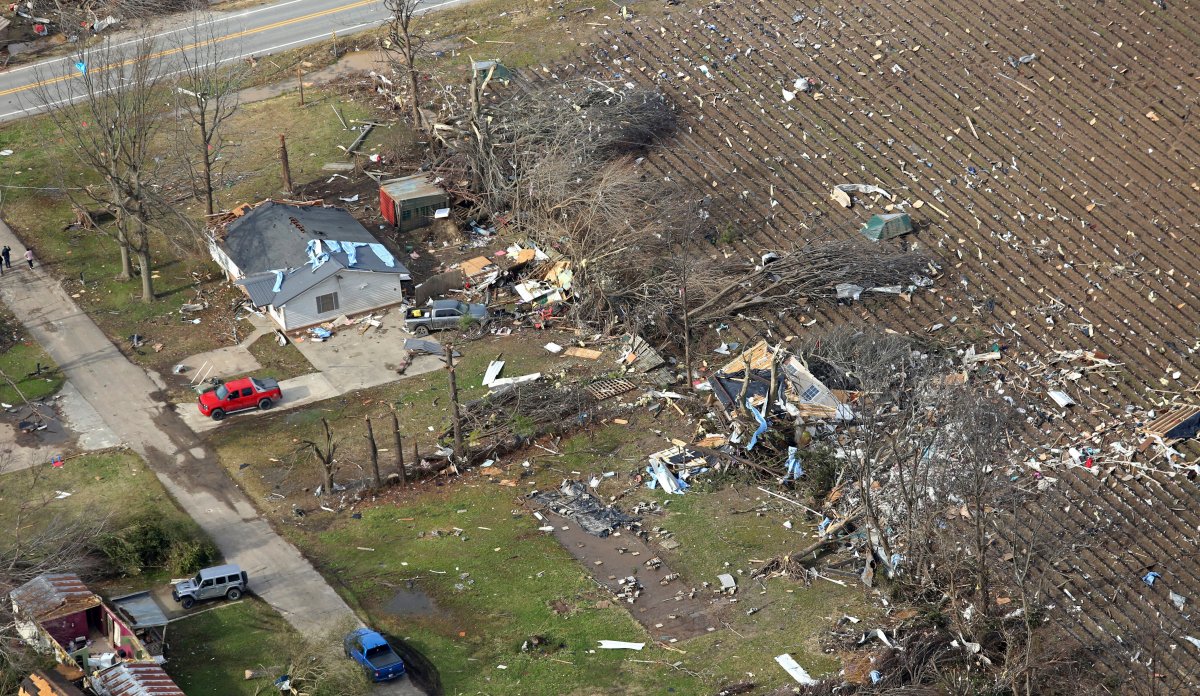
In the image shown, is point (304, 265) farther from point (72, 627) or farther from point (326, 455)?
point (72, 627)

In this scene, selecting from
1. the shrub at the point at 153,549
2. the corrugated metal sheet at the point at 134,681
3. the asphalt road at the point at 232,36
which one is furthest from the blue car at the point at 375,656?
the asphalt road at the point at 232,36

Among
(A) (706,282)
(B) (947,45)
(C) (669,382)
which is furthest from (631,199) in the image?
(B) (947,45)

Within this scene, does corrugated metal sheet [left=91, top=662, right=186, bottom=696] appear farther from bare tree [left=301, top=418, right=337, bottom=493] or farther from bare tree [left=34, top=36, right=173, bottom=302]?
bare tree [left=34, top=36, right=173, bottom=302]

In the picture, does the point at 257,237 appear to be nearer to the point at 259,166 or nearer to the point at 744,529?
the point at 259,166

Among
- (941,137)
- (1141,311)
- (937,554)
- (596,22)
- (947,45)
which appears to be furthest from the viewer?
(596,22)

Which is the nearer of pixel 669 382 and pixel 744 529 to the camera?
pixel 744 529

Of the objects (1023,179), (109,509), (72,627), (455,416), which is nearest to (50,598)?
(72,627)

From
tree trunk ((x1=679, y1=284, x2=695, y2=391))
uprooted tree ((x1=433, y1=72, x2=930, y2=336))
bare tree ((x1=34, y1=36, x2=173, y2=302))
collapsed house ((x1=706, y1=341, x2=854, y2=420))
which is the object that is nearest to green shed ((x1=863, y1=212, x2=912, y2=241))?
uprooted tree ((x1=433, y1=72, x2=930, y2=336))

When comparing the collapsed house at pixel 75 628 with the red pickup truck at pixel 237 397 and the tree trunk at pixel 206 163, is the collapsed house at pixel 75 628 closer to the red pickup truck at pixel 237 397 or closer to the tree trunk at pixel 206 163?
the red pickup truck at pixel 237 397
